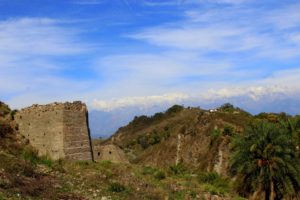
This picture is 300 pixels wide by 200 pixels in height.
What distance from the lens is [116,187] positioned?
24703 mm

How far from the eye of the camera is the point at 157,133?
4493 inches

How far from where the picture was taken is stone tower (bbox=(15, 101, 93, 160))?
3350 centimetres

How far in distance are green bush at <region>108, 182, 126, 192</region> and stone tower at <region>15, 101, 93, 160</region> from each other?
8.89m

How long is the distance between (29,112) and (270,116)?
123ft

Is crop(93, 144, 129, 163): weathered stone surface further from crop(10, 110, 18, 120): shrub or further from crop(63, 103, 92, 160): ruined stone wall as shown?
crop(10, 110, 18, 120): shrub

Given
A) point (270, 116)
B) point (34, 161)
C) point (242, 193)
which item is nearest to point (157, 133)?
point (270, 116)

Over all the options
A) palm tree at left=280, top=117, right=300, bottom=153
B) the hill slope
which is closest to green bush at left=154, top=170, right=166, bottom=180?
palm tree at left=280, top=117, right=300, bottom=153

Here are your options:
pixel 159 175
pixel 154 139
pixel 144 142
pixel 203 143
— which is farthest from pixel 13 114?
pixel 144 142

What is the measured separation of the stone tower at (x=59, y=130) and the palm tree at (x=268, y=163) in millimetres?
11411

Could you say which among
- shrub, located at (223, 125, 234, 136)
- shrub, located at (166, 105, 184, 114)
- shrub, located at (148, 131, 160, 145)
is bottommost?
shrub, located at (148, 131, 160, 145)

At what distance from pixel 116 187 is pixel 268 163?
1351 cm

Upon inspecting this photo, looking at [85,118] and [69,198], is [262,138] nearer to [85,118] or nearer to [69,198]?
[85,118]

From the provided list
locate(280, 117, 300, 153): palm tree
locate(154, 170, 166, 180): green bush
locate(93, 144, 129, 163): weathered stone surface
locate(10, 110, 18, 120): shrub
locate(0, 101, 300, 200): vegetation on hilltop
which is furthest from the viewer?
locate(93, 144, 129, 163): weathered stone surface

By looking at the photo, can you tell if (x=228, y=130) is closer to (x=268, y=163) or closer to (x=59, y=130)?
(x=268, y=163)
